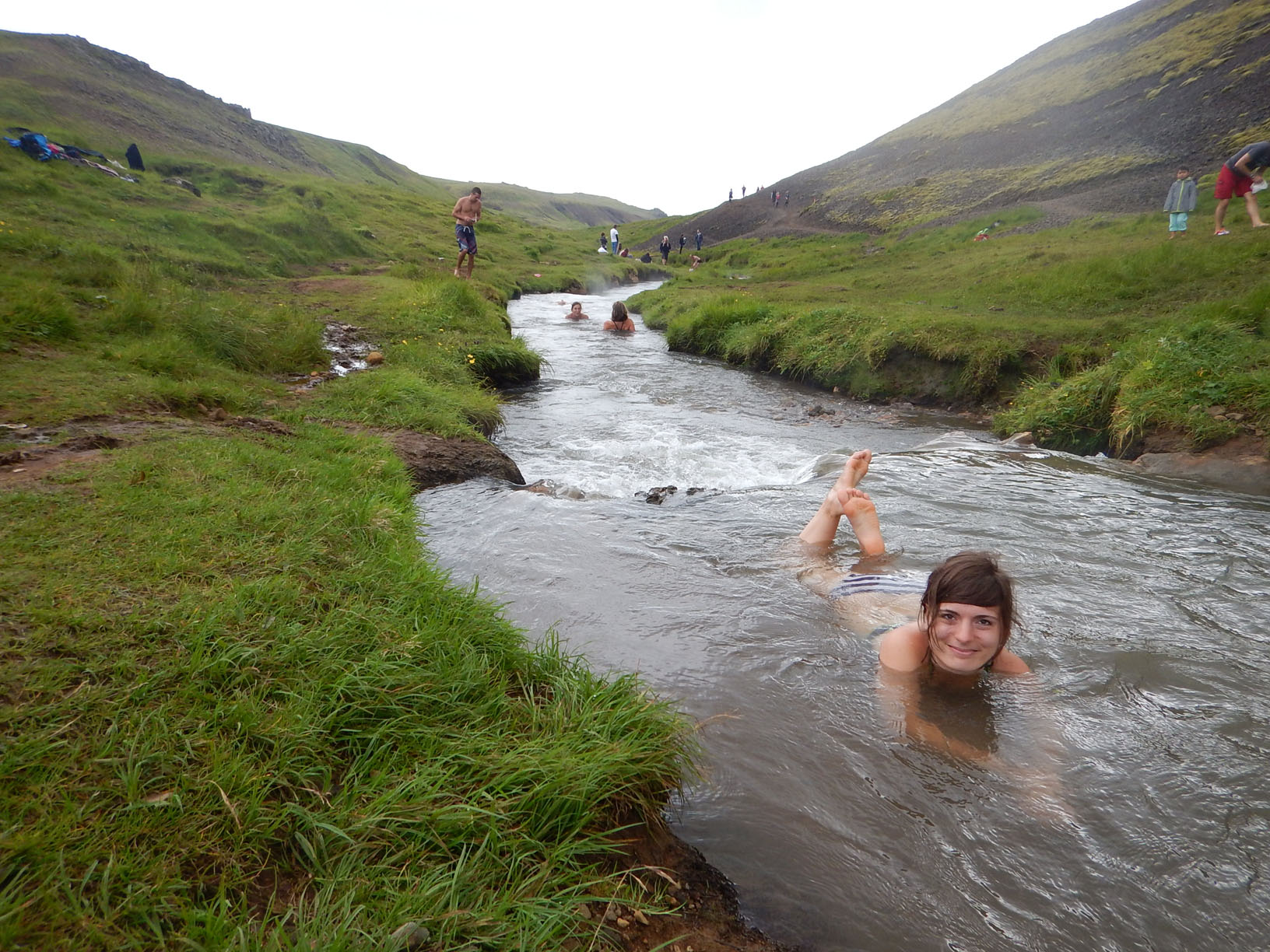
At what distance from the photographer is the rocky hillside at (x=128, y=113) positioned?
92.8 ft

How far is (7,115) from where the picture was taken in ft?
83.3

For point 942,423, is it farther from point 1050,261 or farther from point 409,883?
point 409,883

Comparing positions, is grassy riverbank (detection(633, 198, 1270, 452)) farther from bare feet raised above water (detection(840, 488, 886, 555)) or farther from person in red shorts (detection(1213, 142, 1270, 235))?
bare feet raised above water (detection(840, 488, 886, 555))

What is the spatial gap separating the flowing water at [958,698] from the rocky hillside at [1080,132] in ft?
68.8

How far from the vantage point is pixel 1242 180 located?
39.1 ft

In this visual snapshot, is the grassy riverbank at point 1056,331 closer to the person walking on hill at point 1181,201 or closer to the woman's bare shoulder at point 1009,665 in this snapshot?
the person walking on hill at point 1181,201

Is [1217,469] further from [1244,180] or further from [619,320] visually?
[619,320]

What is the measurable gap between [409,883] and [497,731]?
2.13ft

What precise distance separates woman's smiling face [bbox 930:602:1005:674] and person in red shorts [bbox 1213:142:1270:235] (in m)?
13.2

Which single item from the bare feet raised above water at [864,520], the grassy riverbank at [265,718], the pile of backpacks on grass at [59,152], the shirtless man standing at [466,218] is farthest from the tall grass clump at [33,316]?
the pile of backpacks on grass at [59,152]

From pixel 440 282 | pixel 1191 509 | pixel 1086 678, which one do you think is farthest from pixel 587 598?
pixel 440 282

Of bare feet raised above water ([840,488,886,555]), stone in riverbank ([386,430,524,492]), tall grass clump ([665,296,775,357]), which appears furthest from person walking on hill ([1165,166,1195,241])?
stone in riverbank ([386,430,524,492])

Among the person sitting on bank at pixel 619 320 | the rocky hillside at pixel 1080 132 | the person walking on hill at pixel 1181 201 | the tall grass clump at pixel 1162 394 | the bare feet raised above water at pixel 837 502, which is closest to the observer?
the bare feet raised above water at pixel 837 502

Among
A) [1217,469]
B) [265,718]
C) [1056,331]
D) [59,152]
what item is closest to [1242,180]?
[1056,331]
